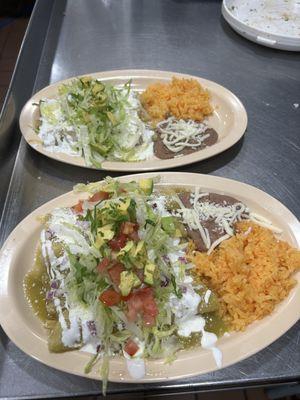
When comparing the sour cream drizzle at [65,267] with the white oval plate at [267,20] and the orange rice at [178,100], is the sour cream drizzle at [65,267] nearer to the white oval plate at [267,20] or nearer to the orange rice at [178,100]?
the orange rice at [178,100]

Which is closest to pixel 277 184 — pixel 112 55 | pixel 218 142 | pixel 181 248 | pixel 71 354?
pixel 218 142

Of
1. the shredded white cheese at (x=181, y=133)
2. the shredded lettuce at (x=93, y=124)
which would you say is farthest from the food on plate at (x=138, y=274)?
the shredded white cheese at (x=181, y=133)

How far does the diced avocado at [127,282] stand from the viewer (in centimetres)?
130

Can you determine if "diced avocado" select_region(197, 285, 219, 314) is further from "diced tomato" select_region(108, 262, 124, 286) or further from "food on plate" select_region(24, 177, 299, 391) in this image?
"diced tomato" select_region(108, 262, 124, 286)

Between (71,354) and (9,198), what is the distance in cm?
85

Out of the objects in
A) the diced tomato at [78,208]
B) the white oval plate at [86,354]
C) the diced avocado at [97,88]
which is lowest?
the white oval plate at [86,354]

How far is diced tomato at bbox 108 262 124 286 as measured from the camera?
1.33 metres

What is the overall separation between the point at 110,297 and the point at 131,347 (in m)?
0.18

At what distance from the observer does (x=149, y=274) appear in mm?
1333

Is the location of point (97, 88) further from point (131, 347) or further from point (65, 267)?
point (131, 347)

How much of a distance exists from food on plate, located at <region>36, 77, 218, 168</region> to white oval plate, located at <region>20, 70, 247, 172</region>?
1.6 inches

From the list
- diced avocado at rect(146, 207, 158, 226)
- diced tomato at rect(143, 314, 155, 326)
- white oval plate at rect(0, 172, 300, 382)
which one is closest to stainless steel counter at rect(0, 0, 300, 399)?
white oval plate at rect(0, 172, 300, 382)

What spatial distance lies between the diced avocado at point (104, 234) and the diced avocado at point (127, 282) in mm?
124

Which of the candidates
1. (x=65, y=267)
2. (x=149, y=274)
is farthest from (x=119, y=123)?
(x=149, y=274)
